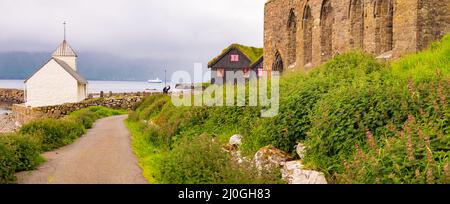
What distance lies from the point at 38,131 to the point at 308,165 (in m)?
11.8

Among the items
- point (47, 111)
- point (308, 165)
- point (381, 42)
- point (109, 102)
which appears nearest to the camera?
point (308, 165)

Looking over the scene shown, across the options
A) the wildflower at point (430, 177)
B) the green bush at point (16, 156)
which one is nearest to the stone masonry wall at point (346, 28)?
the wildflower at point (430, 177)

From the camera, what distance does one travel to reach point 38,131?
1905cm

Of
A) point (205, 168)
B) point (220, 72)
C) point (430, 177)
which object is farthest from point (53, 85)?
point (430, 177)

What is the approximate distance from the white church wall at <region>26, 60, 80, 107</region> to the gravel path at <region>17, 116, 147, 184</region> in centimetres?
3870

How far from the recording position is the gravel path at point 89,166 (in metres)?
12.7

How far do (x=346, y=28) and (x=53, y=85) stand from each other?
131 ft

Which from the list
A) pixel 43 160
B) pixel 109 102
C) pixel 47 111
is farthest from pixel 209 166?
pixel 109 102

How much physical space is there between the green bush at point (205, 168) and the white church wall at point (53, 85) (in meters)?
46.8

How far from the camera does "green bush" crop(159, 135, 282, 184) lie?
1039cm

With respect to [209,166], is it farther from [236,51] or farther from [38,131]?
[236,51]

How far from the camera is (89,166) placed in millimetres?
14539

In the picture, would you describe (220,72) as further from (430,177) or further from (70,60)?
(430,177)

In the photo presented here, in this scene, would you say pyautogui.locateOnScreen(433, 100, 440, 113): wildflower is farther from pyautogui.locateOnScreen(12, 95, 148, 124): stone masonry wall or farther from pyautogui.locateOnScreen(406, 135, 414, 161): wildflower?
pyautogui.locateOnScreen(12, 95, 148, 124): stone masonry wall
